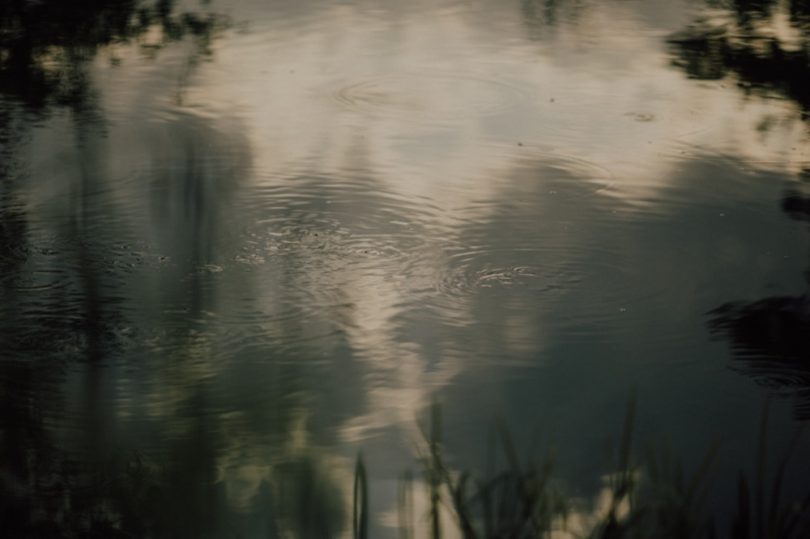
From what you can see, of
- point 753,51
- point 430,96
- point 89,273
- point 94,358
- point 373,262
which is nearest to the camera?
point 94,358

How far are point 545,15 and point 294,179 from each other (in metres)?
2.82

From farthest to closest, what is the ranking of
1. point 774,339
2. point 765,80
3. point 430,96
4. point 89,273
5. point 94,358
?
1. point 765,80
2. point 430,96
3. point 89,273
4. point 774,339
5. point 94,358

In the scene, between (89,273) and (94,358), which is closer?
(94,358)

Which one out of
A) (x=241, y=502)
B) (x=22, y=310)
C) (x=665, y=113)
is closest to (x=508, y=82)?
(x=665, y=113)

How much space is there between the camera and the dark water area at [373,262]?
3.10m

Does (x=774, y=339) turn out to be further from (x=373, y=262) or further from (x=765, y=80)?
(x=765, y=80)

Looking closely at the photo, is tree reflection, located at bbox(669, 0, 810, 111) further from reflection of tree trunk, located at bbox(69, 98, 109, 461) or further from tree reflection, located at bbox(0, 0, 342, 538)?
reflection of tree trunk, located at bbox(69, 98, 109, 461)

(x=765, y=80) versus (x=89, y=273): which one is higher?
(x=89, y=273)

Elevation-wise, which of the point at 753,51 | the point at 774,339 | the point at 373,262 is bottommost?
the point at 753,51

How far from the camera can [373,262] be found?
13.6 feet

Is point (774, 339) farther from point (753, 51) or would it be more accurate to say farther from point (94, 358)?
point (753, 51)

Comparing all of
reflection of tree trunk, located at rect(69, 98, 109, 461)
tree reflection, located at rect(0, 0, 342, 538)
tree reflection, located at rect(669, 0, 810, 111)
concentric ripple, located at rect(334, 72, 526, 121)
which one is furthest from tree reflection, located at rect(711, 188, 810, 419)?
tree reflection, located at rect(669, 0, 810, 111)

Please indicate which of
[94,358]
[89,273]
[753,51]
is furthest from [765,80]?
[94,358]

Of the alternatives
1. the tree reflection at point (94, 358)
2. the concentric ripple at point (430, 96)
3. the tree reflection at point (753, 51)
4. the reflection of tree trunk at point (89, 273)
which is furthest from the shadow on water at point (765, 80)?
the reflection of tree trunk at point (89, 273)
